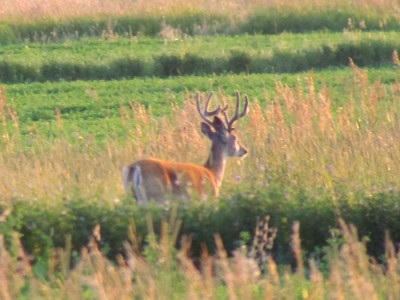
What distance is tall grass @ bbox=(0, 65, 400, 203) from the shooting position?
8.88 metres

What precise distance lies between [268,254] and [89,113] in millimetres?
8433

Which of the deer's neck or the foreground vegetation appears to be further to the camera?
the deer's neck

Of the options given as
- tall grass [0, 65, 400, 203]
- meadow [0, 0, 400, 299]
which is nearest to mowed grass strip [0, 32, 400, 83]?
meadow [0, 0, 400, 299]

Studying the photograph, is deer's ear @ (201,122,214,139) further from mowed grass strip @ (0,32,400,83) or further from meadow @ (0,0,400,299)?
mowed grass strip @ (0,32,400,83)

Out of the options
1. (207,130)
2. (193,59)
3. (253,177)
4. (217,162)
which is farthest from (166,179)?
(193,59)

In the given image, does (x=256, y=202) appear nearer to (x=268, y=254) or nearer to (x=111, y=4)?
(x=268, y=254)

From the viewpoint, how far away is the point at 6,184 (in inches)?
356

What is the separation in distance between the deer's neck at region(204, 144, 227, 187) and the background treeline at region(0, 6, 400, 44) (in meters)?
15.4

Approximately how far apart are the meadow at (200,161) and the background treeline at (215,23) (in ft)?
7.77

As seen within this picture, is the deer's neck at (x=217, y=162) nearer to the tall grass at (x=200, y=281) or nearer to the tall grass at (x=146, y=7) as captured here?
the tall grass at (x=200, y=281)

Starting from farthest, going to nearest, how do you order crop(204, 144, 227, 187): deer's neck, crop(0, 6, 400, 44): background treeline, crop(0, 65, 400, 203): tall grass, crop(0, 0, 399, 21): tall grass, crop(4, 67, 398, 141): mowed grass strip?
crop(0, 0, 399, 21): tall grass < crop(0, 6, 400, 44): background treeline < crop(4, 67, 398, 141): mowed grass strip < crop(204, 144, 227, 187): deer's neck < crop(0, 65, 400, 203): tall grass

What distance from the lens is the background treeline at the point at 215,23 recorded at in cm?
2534

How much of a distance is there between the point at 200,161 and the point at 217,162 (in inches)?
32.3

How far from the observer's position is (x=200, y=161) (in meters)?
10.8
